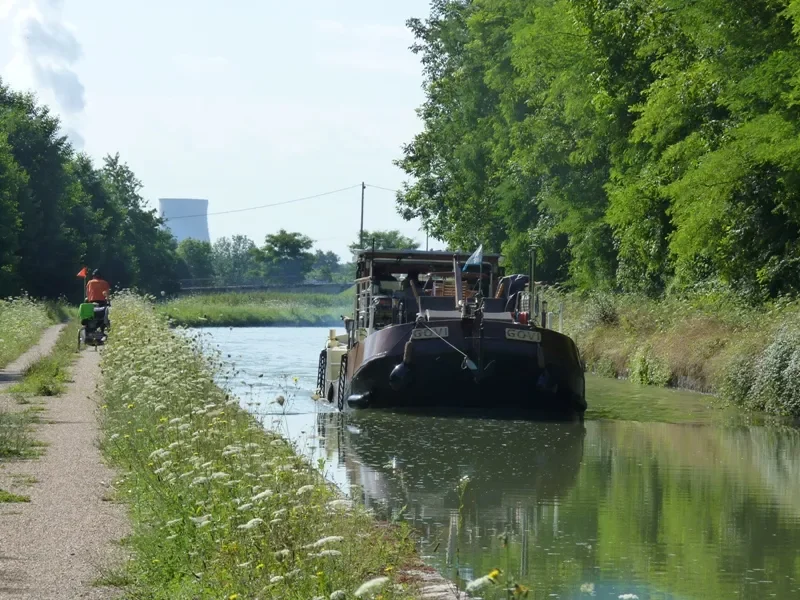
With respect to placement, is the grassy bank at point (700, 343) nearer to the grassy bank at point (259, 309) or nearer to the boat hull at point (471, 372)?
the boat hull at point (471, 372)

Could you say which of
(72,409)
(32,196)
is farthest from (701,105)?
(32,196)

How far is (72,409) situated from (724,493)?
884 cm

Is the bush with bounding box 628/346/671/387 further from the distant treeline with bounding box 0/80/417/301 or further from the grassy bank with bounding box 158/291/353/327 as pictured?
the grassy bank with bounding box 158/291/353/327

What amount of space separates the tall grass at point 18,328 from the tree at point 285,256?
9863cm

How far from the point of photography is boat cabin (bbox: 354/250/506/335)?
25797 mm

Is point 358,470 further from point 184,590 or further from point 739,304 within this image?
point 739,304

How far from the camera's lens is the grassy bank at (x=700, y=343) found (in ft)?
81.7

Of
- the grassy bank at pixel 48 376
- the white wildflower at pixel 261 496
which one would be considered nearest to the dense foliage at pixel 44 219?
the grassy bank at pixel 48 376

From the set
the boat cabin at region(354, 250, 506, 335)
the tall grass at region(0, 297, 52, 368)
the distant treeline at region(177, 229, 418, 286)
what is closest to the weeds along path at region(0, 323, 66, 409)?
the tall grass at region(0, 297, 52, 368)

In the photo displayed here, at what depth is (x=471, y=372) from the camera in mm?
24016

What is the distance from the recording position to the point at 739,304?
1248 inches

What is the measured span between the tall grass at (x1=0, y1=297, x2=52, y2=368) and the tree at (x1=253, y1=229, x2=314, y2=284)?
324 feet

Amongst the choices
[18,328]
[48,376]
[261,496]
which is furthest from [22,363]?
[261,496]

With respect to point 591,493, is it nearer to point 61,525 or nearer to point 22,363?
point 61,525
